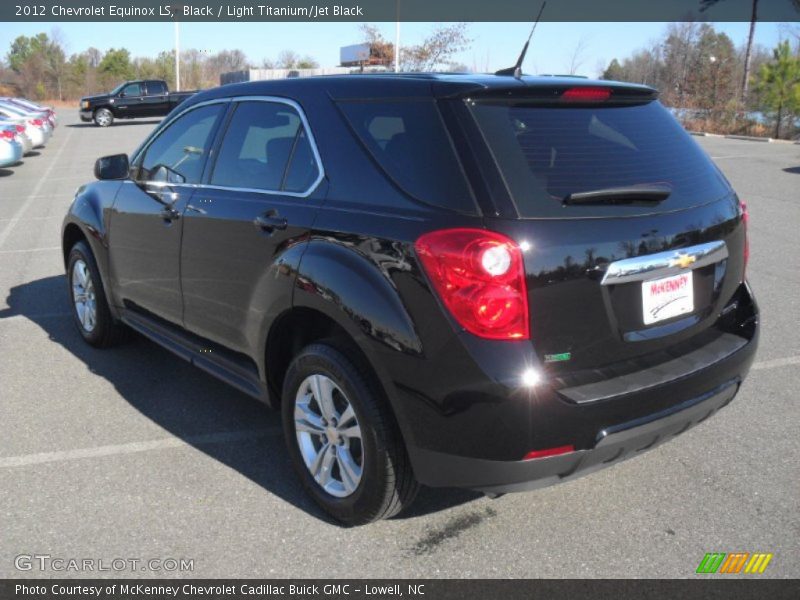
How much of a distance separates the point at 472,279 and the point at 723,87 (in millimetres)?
34178

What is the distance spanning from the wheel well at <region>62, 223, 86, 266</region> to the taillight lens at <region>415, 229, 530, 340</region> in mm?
3767

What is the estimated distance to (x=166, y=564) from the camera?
2.88 meters

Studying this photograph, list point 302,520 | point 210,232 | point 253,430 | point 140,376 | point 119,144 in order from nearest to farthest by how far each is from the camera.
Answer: point 302,520
point 210,232
point 253,430
point 140,376
point 119,144

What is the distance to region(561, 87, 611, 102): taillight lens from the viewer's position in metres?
2.92

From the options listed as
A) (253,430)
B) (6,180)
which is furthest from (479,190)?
(6,180)

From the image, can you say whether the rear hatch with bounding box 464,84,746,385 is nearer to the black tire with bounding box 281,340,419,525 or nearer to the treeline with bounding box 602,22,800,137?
the black tire with bounding box 281,340,419,525

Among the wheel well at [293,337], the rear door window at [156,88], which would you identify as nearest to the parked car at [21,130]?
the rear door window at [156,88]

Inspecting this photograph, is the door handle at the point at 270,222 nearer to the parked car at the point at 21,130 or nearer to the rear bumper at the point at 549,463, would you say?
the rear bumper at the point at 549,463

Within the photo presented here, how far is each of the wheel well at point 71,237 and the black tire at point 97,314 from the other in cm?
8

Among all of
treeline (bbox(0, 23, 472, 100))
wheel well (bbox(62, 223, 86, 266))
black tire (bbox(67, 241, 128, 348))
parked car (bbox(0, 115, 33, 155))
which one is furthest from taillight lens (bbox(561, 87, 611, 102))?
treeline (bbox(0, 23, 472, 100))

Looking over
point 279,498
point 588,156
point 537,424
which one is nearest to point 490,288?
point 537,424

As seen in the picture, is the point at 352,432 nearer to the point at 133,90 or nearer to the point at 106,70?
the point at 133,90

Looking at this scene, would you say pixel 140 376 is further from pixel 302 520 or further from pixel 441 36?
pixel 441 36
